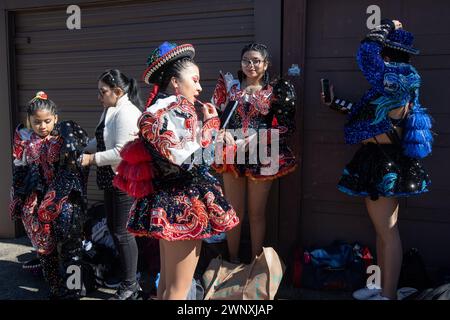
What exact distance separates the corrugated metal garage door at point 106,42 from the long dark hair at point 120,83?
3.05ft

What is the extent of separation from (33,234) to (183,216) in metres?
1.44

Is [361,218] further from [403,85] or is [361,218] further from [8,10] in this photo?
[8,10]

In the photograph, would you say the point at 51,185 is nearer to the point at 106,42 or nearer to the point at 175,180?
the point at 175,180

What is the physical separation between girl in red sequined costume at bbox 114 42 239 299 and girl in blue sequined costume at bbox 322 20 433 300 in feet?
3.64

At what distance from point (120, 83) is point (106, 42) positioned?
140 centimetres

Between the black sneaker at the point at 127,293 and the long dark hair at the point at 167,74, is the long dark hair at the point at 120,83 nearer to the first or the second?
the long dark hair at the point at 167,74

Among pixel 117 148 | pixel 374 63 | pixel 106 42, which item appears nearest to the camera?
pixel 374 63

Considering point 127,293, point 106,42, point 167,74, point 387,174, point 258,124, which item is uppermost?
point 106,42

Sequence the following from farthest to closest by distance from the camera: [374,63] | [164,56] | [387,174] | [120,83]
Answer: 1. [120,83]
2. [387,174]
3. [374,63]
4. [164,56]

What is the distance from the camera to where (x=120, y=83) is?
2830 mm

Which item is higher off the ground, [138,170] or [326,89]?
[326,89]

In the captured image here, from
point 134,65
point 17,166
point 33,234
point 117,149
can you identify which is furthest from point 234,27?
point 33,234

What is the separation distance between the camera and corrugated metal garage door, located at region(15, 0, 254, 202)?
142 inches

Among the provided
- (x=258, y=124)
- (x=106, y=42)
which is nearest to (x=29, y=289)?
(x=258, y=124)
